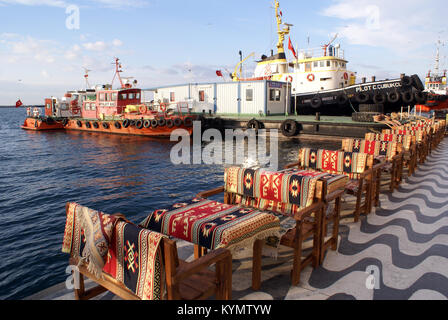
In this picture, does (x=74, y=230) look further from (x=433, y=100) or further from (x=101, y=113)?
(x=433, y=100)

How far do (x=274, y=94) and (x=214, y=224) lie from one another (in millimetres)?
24083

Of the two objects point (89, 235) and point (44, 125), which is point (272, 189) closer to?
point (89, 235)

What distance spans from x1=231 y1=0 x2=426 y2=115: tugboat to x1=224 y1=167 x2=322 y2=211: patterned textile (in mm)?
20464

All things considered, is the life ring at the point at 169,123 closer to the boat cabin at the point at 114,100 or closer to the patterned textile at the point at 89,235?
the boat cabin at the point at 114,100

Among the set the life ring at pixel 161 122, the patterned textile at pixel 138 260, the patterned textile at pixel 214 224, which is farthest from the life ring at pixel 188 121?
the patterned textile at pixel 138 260

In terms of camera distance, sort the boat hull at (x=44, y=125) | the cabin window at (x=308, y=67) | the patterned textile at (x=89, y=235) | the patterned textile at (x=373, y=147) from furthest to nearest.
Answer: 1. the boat hull at (x=44, y=125)
2. the cabin window at (x=308, y=67)
3. the patterned textile at (x=373, y=147)
4. the patterned textile at (x=89, y=235)

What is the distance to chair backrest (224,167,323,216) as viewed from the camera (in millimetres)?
3824

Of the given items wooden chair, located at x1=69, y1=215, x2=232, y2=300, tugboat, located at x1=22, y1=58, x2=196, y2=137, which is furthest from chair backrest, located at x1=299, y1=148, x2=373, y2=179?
tugboat, located at x1=22, y1=58, x2=196, y2=137

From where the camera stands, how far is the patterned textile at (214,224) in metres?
2.86

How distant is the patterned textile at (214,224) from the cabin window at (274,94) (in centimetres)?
2316

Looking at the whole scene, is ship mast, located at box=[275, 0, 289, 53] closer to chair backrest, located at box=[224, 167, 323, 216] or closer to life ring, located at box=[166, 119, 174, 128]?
life ring, located at box=[166, 119, 174, 128]

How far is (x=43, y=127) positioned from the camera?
33938mm
